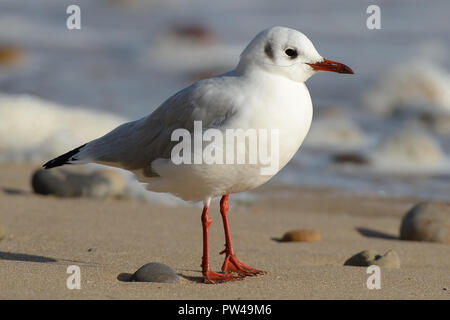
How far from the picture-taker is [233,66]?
60.7 feet

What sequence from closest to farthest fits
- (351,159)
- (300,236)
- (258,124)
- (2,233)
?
(258,124) < (2,233) < (300,236) < (351,159)

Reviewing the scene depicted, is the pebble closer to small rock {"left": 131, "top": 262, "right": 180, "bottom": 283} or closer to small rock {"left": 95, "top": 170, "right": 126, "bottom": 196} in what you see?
small rock {"left": 95, "top": 170, "right": 126, "bottom": 196}

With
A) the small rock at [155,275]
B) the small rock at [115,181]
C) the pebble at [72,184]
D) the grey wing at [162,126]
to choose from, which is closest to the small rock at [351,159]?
the small rock at [115,181]

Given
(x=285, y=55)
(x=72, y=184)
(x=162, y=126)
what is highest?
(x=72, y=184)

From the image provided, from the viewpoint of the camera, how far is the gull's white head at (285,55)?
4.50 metres

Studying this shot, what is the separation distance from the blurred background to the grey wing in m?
4.19

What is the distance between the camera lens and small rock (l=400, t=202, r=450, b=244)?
6289 mm

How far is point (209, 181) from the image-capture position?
4.48m

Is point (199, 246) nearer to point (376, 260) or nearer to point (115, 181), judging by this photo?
point (376, 260)

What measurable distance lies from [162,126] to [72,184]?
9.06ft

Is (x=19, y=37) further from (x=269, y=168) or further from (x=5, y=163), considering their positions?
(x=269, y=168)

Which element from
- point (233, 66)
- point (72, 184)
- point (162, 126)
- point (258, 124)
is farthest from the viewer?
point (233, 66)

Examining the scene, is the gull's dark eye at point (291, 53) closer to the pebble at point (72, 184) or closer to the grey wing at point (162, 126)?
the grey wing at point (162, 126)

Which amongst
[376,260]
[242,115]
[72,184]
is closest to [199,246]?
[376,260]
